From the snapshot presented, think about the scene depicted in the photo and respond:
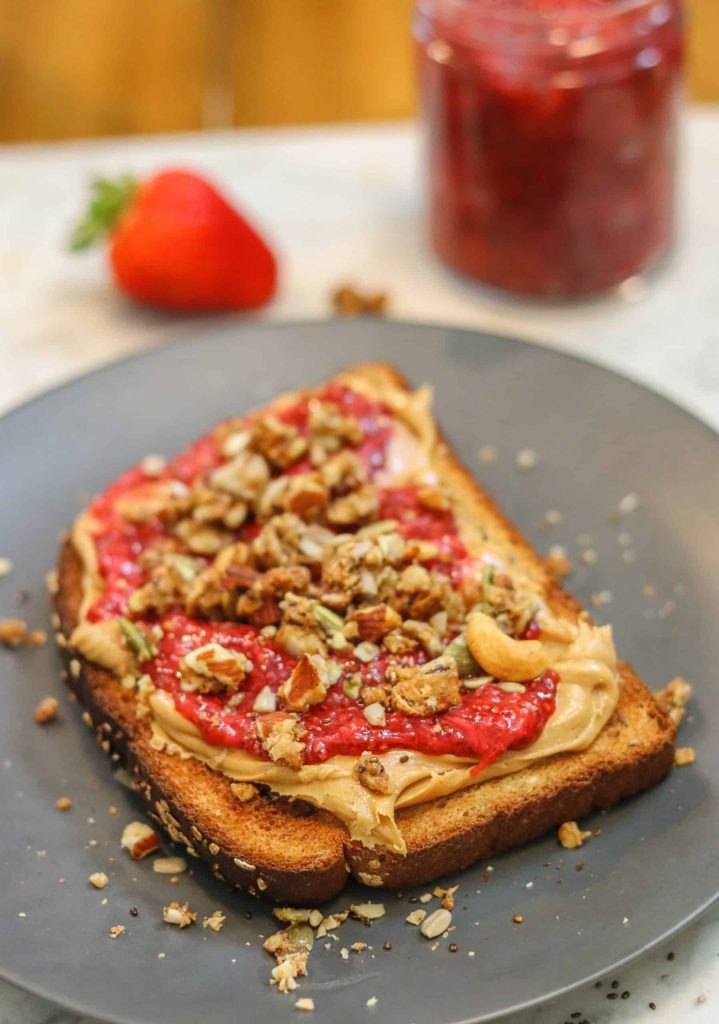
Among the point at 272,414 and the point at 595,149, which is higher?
the point at 595,149

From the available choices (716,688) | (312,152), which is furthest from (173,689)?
(312,152)

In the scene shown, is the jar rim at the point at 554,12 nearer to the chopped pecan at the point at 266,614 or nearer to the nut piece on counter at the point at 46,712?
the chopped pecan at the point at 266,614

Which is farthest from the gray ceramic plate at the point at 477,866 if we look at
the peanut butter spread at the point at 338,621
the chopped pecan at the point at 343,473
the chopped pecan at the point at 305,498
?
the chopped pecan at the point at 305,498

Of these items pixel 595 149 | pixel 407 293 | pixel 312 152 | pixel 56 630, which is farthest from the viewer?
pixel 312 152

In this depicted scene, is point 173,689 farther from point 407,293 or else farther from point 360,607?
point 407,293

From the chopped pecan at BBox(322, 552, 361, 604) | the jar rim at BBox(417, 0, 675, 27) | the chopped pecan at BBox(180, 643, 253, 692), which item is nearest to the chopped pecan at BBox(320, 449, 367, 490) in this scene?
the chopped pecan at BBox(322, 552, 361, 604)

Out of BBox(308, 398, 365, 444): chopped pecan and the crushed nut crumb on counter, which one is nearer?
the crushed nut crumb on counter

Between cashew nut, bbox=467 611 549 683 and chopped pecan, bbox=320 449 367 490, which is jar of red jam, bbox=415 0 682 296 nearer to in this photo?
chopped pecan, bbox=320 449 367 490
